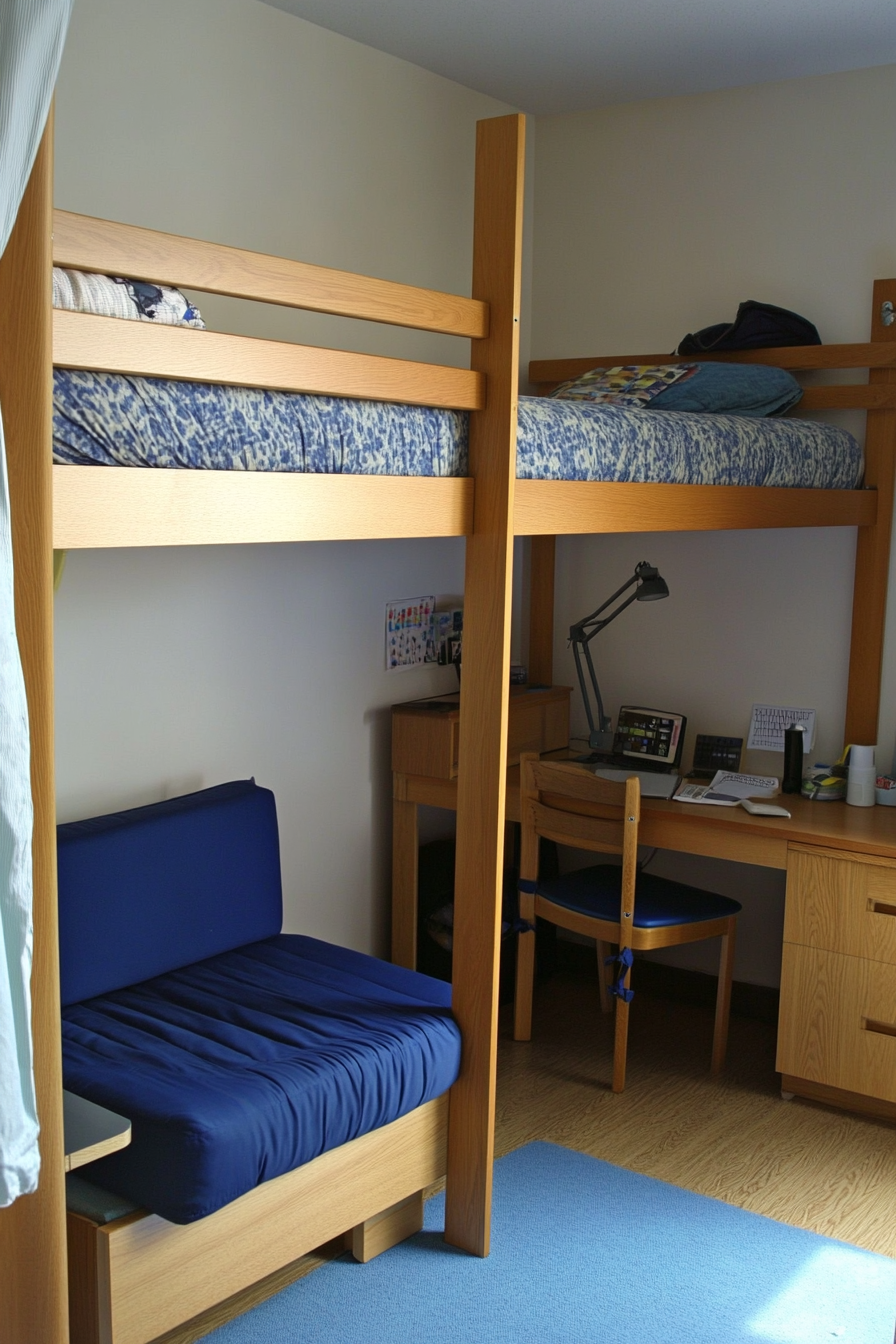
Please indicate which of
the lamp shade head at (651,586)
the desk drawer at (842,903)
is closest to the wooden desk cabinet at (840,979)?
the desk drawer at (842,903)

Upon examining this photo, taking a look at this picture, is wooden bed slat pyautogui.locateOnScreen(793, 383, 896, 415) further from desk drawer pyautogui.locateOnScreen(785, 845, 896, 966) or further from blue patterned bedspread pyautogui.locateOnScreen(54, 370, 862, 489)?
desk drawer pyautogui.locateOnScreen(785, 845, 896, 966)

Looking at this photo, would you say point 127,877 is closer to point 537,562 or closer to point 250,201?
point 250,201

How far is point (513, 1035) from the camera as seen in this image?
3543 mm

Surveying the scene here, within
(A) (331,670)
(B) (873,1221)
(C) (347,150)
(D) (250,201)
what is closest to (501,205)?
(D) (250,201)

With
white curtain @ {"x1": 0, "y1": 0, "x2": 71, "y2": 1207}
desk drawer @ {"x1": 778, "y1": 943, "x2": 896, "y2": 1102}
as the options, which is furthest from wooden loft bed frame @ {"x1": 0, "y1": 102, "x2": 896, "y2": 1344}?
desk drawer @ {"x1": 778, "y1": 943, "x2": 896, "y2": 1102}

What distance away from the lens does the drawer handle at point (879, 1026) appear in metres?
3.00

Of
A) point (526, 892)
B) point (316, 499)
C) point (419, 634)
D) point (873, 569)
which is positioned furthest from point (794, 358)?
point (316, 499)

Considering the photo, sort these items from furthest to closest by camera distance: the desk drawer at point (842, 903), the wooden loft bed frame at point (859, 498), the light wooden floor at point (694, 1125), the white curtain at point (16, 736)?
1. the wooden loft bed frame at point (859, 498)
2. the desk drawer at point (842, 903)
3. the light wooden floor at point (694, 1125)
4. the white curtain at point (16, 736)

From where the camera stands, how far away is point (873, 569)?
3473 millimetres

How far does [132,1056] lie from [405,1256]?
726 mm

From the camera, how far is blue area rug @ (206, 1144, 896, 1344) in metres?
2.28

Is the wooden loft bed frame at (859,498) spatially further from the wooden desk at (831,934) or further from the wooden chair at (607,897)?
the wooden chair at (607,897)

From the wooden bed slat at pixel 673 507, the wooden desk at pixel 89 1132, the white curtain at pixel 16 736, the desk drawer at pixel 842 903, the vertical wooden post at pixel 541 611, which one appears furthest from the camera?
the vertical wooden post at pixel 541 611

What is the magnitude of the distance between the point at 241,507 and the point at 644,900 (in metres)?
1.90
